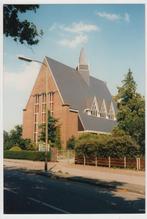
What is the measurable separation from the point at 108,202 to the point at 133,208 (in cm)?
128

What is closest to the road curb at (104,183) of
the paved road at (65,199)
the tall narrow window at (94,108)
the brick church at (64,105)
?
the paved road at (65,199)

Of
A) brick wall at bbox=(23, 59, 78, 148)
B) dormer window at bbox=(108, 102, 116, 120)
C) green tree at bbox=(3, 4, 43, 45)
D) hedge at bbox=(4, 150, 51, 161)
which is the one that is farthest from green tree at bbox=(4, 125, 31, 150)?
green tree at bbox=(3, 4, 43, 45)

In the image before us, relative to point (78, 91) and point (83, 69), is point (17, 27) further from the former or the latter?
point (83, 69)

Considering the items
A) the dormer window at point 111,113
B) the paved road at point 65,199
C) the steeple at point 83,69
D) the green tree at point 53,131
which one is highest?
the steeple at point 83,69

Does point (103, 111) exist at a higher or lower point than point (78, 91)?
lower

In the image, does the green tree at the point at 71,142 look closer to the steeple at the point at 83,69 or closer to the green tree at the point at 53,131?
the green tree at the point at 53,131

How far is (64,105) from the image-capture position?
159 feet

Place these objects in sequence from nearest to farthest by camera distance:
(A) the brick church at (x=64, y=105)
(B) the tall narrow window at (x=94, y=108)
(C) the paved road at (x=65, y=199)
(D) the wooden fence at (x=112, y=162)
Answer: (C) the paved road at (x=65, y=199)
(D) the wooden fence at (x=112, y=162)
(A) the brick church at (x=64, y=105)
(B) the tall narrow window at (x=94, y=108)

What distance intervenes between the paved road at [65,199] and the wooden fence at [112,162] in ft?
30.3

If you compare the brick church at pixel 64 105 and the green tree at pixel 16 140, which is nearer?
the green tree at pixel 16 140

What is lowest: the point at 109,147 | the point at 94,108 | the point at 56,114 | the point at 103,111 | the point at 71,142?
the point at 71,142

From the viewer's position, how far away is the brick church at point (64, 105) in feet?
158

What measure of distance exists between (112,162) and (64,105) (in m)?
19.7

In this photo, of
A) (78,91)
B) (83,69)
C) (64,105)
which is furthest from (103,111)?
(83,69)
